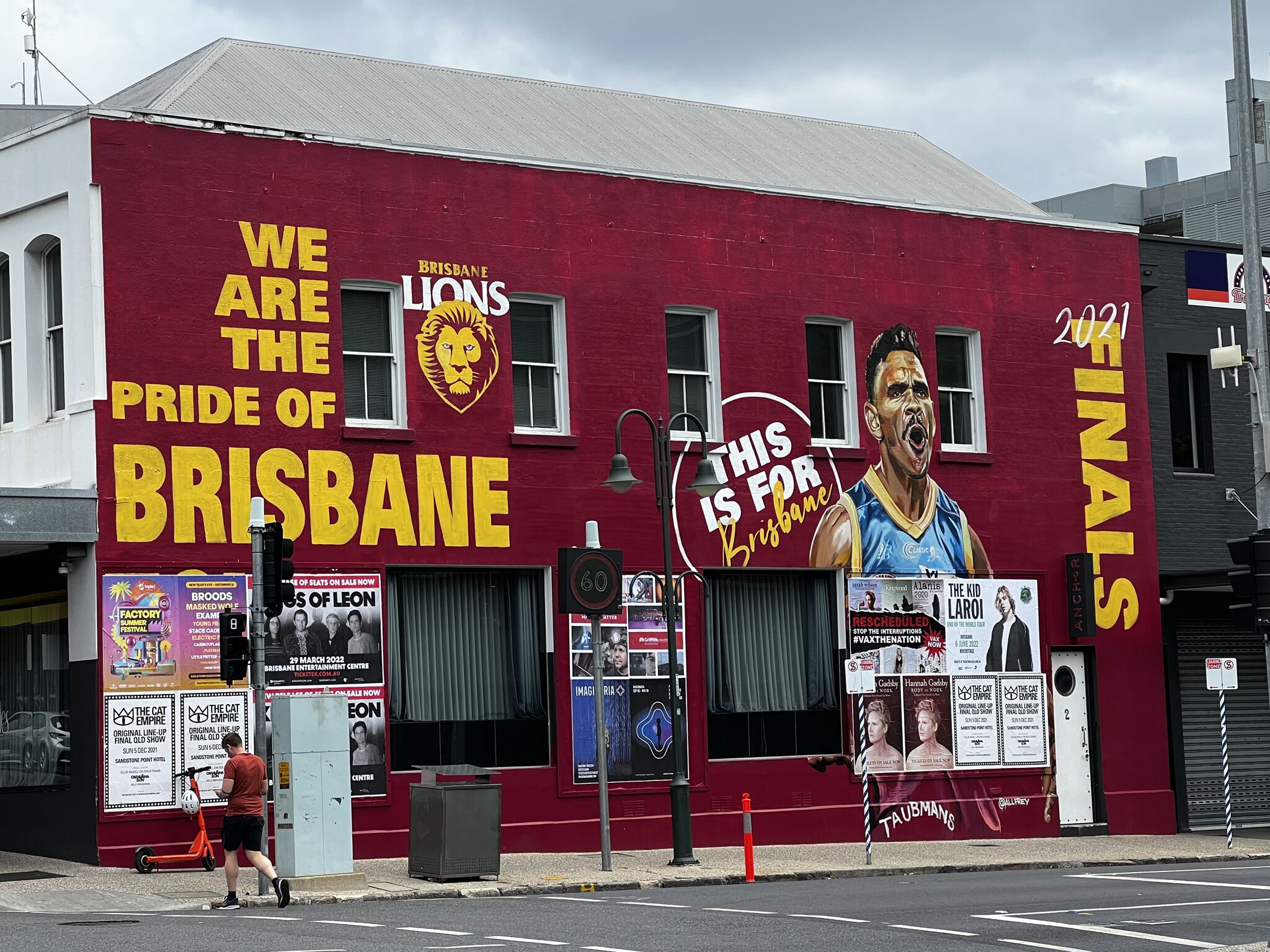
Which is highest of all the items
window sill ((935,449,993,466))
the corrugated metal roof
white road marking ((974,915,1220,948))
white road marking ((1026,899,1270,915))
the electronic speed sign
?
the corrugated metal roof

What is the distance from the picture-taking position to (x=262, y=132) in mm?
23422

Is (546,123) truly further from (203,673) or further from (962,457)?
(203,673)

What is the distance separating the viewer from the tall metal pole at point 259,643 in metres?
19.1

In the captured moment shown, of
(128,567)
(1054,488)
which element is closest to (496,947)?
(128,567)

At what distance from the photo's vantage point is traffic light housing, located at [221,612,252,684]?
1902cm

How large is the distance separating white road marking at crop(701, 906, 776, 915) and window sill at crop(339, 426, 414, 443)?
27.9 feet

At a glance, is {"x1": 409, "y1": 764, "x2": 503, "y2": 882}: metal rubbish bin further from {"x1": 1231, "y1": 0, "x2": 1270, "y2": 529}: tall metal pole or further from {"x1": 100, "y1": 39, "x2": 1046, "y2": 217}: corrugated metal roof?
{"x1": 1231, "y1": 0, "x2": 1270, "y2": 529}: tall metal pole

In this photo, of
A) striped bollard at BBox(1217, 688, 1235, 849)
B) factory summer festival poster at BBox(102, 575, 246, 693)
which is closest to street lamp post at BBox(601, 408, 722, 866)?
factory summer festival poster at BBox(102, 575, 246, 693)

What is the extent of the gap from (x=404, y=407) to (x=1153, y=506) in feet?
41.9

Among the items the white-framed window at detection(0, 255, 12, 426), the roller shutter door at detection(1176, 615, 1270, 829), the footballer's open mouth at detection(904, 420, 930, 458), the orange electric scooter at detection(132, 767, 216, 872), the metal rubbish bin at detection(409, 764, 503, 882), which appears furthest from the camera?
the roller shutter door at detection(1176, 615, 1270, 829)

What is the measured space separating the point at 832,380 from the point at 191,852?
11.6 metres

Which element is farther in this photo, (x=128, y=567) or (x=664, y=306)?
(x=664, y=306)

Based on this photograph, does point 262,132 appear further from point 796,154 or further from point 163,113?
point 796,154

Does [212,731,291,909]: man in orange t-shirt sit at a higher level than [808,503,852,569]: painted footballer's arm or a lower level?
lower
